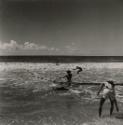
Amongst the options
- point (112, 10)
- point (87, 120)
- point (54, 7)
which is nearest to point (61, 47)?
point (54, 7)

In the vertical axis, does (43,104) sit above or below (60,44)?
below

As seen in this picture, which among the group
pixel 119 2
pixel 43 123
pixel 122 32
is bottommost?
pixel 43 123

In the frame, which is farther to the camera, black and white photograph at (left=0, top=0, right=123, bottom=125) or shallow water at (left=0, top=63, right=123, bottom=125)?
black and white photograph at (left=0, top=0, right=123, bottom=125)

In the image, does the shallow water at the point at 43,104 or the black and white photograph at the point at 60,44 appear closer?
the shallow water at the point at 43,104

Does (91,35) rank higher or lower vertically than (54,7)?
lower

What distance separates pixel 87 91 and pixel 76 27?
2072mm

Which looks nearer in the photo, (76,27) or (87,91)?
(76,27)

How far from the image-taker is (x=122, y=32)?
5312mm

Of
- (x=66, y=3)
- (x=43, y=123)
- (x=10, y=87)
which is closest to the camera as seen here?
(x=43, y=123)

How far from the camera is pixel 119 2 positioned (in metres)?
5.29

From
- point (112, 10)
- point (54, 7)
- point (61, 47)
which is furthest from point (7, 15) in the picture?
point (112, 10)

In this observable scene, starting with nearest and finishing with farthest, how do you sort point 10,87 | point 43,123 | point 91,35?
1. point 43,123
2. point 91,35
3. point 10,87

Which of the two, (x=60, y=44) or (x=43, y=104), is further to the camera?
(x=60, y=44)

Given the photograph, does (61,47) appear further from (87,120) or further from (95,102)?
(87,120)
